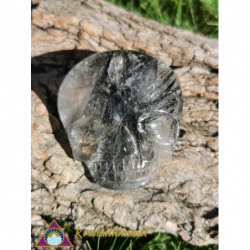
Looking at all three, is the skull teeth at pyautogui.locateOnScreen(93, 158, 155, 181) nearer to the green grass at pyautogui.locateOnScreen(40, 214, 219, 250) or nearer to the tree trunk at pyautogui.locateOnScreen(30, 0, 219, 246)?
the tree trunk at pyautogui.locateOnScreen(30, 0, 219, 246)

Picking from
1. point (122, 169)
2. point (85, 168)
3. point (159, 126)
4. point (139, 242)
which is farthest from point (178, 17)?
point (139, 242)

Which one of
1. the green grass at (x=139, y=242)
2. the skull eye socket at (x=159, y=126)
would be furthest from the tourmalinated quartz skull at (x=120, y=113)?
the green grass at (x=139, y=242)

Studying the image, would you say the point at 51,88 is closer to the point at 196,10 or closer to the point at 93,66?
the point at 93,66

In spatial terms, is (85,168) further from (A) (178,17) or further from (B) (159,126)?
(A) (178,17)

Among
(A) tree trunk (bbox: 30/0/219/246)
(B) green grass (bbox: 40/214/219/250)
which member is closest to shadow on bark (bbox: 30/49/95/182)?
(A) tree trunk (bbox: 30/0/219/246)

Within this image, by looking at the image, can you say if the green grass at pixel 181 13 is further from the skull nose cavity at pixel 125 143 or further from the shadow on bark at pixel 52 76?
the skull nose cavity at pixel 125 143
